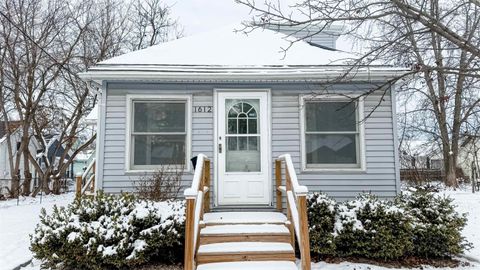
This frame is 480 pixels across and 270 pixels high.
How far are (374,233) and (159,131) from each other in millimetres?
4083

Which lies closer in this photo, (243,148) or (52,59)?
(243,148)

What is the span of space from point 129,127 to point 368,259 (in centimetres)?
459

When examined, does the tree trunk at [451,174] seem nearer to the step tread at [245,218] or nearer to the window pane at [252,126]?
the window pane at [252,126]

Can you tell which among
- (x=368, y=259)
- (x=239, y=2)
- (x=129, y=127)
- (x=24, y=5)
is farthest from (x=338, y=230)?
(x=24, y=5)

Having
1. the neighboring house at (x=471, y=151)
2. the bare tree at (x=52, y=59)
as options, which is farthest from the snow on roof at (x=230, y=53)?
the bare tree at (x=52, y=59)

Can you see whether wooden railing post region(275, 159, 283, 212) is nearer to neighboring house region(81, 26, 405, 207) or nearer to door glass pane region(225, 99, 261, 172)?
neighboring house region(81, 26, 405, 207)

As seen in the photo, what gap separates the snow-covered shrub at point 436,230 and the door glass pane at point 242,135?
102 inches

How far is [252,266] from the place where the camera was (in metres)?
4.14

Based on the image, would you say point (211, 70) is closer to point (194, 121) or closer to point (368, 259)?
point (194, 121)

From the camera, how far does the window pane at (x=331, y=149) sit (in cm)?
677

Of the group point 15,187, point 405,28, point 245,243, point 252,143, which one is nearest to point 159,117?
point 252,143

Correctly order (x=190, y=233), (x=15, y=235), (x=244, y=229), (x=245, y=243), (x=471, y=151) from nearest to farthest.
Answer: (x=190, y=233) → (x=245, y=243) → (x=244, y=229) → (x=15, y=235) → (x=471, y=151)

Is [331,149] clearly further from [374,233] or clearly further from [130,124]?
[130,124]

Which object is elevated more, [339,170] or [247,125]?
[247,125]
